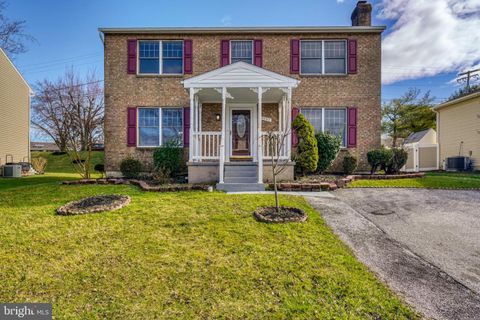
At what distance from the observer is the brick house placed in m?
11.7

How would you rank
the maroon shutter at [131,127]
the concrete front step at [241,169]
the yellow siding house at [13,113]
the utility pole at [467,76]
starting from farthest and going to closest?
the utility pole at [467,76] → the yellow siding house at [13,113] → the maroon shutter at [131,127] → the concrete front step at [241,169]

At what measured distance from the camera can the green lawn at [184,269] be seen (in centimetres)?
274

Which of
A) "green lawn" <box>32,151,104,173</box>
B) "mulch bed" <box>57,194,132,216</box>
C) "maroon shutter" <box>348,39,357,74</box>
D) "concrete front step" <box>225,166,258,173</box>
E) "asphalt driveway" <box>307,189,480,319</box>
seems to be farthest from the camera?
"green lawn" <box>32,151,104,173</box>

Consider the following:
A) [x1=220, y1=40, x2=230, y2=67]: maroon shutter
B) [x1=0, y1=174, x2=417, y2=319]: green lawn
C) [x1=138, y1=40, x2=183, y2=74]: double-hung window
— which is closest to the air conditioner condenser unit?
[x1=138, y1=40, x2=183, y2=74]: double-hung window

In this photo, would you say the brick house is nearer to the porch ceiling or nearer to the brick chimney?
the brick chimney

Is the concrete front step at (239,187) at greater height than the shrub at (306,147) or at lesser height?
lesser

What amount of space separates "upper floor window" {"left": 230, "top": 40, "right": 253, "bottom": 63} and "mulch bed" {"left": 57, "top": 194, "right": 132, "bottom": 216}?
26.7 ft

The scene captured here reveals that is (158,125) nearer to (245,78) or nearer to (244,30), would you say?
(245,78)

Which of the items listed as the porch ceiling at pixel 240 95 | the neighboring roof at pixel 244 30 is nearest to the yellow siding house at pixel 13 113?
the neighboring roof at pixel 244 30

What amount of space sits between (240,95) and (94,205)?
22.1 ft

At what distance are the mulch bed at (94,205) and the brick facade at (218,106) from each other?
17.9ft

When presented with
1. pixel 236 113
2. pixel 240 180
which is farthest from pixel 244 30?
pixel 240 180

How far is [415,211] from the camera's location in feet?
20.2

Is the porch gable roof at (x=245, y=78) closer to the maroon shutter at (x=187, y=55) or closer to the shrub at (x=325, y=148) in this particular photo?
the shrub at (x=325, y=148)
